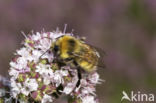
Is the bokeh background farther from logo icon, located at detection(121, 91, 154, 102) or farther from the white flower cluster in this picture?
the white flower cluster

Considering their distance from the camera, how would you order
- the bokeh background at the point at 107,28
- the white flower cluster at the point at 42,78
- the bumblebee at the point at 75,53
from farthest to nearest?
the bokeh background at the point at 107,28 → the white flower cluster at the point at 42,78 → the bumblebee at the point at 75,53

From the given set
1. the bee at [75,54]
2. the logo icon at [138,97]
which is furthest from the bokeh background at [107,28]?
the bee at [75,54]

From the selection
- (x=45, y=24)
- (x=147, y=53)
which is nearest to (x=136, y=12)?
(x=147, y=53)

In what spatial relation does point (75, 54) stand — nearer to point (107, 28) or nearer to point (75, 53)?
point (75, 53)

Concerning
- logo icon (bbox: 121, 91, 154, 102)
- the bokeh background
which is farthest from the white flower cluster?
the bokeh background

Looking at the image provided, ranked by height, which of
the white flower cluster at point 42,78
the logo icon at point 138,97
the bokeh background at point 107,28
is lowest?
the white flower cluster at point 42,78

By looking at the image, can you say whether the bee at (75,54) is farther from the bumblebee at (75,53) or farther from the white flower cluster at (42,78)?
the white flower cluster at (42,78)

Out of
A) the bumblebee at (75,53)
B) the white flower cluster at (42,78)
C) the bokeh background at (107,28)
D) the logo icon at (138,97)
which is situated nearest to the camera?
the bumblebee at (75,53)

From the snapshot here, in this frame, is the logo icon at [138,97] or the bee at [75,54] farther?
the logo icon at [138,97]
